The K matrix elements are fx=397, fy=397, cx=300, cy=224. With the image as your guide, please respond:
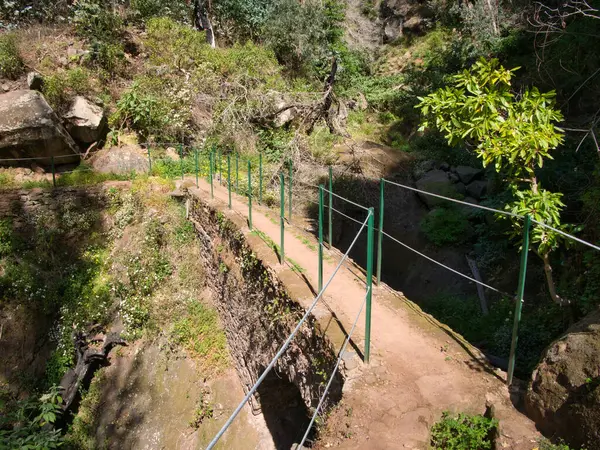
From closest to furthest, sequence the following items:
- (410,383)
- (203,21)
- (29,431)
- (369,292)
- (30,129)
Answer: (410,383), (369,292), (29,431), (30,129), (203,21)

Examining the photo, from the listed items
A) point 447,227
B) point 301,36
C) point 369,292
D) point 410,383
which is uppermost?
point 301,36

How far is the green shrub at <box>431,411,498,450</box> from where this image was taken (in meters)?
3.10

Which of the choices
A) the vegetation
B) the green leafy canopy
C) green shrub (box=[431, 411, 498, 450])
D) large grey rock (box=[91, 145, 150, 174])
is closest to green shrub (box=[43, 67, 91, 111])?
the vegetation

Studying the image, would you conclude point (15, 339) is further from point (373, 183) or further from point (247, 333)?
point (373, 183)

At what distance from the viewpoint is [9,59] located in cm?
1354

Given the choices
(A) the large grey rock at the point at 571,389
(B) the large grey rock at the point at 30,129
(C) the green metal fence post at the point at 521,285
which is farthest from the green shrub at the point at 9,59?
(A) the large grey rock at the point at 571,389

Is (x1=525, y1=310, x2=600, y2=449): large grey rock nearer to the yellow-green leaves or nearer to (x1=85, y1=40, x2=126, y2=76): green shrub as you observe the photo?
the yellow-green leaves

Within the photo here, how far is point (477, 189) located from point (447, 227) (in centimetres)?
219

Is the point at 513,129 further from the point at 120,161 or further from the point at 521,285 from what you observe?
the point at 120,161

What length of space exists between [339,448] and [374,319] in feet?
6.51

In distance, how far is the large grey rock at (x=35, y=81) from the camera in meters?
13.1

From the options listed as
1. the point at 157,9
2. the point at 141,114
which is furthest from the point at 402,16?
the point at 141,114

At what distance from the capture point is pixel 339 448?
3350mm

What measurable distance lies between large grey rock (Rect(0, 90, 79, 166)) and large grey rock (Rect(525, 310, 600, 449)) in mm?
13379
